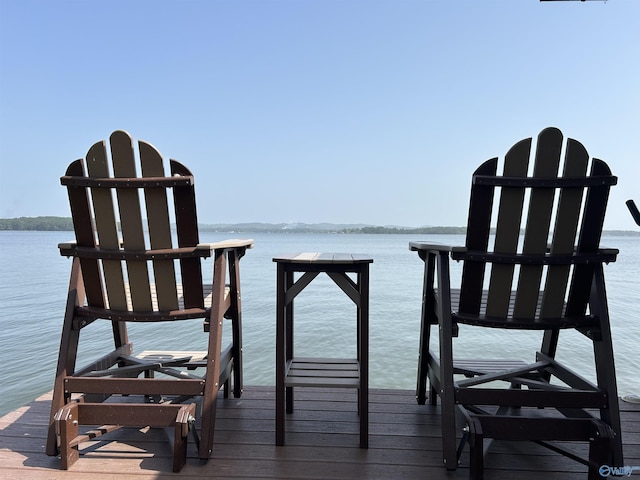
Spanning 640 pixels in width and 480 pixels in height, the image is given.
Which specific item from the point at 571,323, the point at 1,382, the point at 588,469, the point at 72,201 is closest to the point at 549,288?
the point at 571,323

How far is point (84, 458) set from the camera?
6.19ft

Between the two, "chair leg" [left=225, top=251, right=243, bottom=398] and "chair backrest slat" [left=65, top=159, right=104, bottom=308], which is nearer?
"chair backrest slat" [left=65, top=159, right=104, bottom=308]

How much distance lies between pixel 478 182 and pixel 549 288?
2.14 feet

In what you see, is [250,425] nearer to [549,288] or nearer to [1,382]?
[549,288]

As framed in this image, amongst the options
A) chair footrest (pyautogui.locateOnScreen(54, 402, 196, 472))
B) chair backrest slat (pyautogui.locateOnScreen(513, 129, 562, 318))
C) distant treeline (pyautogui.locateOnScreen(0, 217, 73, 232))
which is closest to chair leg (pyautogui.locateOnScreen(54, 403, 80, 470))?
Result: chair footrest (pyautogui.locateOnScreen(54, 402, 196, 472))

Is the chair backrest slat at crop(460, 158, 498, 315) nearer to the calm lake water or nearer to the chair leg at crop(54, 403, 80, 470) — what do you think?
the chair leg at crop(54, 403, 80, 470)

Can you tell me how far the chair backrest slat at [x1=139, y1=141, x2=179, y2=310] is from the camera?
Answer: 1.92 meters

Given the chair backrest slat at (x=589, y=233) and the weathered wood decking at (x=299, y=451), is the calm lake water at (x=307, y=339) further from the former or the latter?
the chair backrest slat at (x=589, y=233)

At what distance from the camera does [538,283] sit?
194 centimetres

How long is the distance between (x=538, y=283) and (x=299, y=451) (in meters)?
1.45

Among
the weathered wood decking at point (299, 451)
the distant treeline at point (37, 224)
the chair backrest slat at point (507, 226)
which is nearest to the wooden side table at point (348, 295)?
the weathered wood decking at point (299, 451)

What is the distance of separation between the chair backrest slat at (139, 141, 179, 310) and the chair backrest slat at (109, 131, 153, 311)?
5 cm

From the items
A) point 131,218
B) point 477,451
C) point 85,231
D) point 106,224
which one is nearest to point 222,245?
point 131,218

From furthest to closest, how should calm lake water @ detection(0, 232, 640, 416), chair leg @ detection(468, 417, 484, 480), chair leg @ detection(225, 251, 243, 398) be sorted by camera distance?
calm lake water @ detection(0, 232, 640, 416), chair leg @ detection(225, 251, 243, 398), chair leg @ detection(468, 417, 484, 480)
